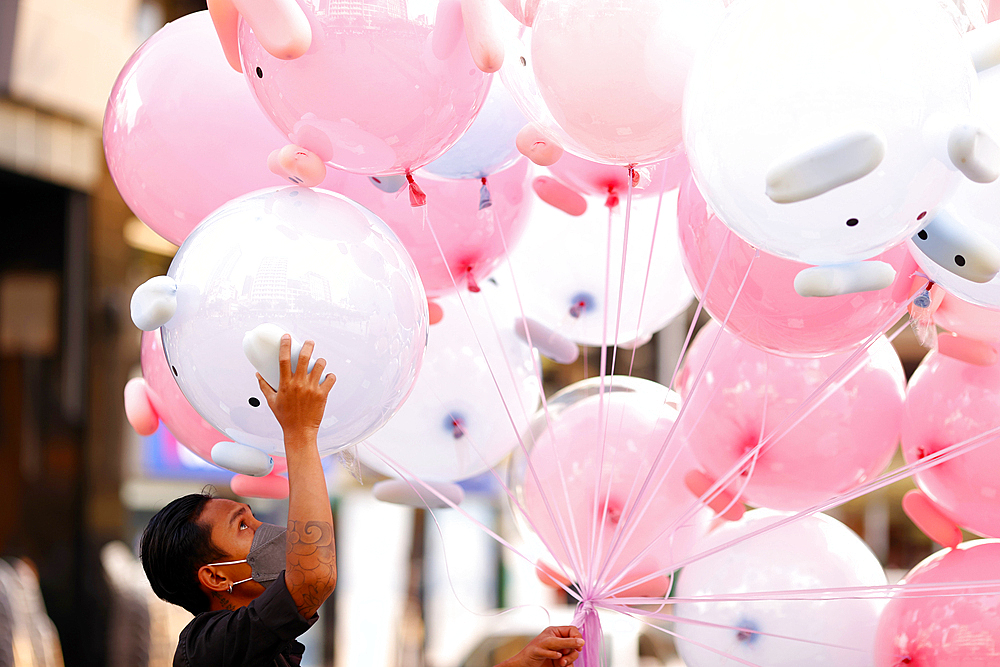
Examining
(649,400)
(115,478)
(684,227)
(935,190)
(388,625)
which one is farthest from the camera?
(388,625)

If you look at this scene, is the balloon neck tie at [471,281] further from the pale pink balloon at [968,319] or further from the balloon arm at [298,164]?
the pale pink balloon at [968,319]

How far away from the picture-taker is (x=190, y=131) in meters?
1.56

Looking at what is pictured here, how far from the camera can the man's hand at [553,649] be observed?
154 cm

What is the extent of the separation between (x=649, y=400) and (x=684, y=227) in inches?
21.5

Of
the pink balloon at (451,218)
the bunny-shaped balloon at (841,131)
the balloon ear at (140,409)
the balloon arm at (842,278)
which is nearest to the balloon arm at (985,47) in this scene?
the bunny-shaped balloon at (841,131)

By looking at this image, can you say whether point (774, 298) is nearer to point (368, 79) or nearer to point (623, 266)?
point (623, 266)

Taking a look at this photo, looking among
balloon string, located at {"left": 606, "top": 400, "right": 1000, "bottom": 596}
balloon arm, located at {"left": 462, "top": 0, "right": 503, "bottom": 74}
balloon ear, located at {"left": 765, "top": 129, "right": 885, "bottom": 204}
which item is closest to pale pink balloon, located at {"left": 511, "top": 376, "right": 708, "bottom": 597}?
balloon string, located at {"left": 606, "top": 400, "right": 1000, "bottom": 596}

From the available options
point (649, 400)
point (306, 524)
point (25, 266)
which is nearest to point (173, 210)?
point (306, 524)

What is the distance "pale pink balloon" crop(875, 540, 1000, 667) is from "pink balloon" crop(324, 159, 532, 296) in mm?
942

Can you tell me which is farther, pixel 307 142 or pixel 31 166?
pixel 31 166

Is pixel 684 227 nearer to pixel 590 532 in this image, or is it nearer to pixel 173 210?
pixel 590 532

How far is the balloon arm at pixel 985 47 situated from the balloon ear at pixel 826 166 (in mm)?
310

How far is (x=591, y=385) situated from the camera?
6.85 ft

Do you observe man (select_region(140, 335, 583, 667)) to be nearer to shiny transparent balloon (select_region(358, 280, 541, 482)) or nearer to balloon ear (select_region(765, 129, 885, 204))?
shiny transparent balloon (select_region(358, 280, 541, 482))
